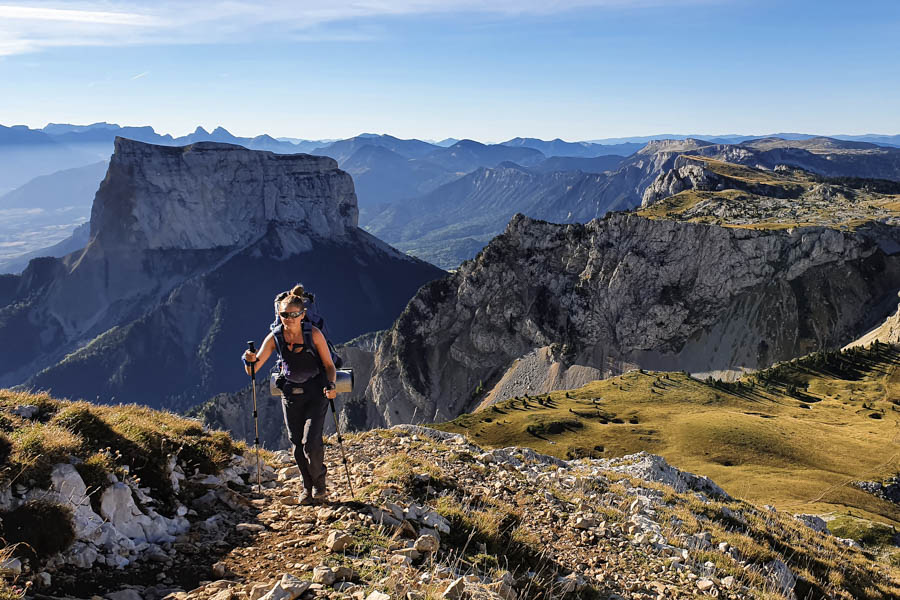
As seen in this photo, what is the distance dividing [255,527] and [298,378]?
3419 millimetres

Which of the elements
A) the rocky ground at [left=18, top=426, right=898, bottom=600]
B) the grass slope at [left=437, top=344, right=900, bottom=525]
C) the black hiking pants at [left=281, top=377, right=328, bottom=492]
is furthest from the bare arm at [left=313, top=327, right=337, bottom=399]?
the grass slope at [left=437, top=344, right=900, bottom=525]

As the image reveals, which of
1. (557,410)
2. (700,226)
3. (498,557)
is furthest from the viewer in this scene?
A: (700,226)

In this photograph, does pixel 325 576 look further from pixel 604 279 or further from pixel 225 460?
pixel 604 279

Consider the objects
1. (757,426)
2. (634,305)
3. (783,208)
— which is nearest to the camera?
(757,426)

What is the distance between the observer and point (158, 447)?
13.4 meters

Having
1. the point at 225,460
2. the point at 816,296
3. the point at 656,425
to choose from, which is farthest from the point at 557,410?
the point at 225,460

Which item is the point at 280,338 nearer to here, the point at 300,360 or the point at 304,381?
the point at 300,360

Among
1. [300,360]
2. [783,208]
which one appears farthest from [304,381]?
[783,208]

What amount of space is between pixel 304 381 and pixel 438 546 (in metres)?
5.06

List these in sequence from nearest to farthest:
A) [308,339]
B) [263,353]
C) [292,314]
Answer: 1. [292,314]
2. [308,339]
3. [263,353]

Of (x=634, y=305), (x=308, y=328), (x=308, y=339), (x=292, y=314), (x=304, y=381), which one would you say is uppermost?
(x=292, y=314)

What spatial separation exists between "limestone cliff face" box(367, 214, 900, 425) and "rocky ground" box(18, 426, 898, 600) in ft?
494

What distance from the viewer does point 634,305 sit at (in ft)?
557

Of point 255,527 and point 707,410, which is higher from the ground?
point 255,527
